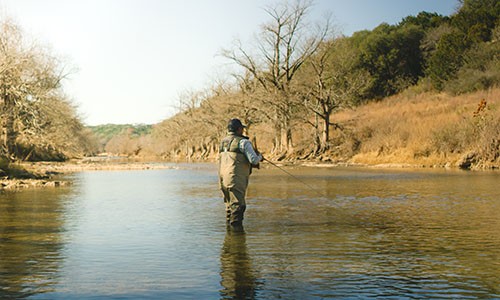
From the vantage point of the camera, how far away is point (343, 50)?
62469 mm

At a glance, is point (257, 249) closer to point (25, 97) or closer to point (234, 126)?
point (234, 126)

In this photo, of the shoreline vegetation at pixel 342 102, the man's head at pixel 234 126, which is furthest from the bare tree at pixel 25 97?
the man's head at pixel 234 126

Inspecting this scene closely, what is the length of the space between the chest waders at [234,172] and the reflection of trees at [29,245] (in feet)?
9.27

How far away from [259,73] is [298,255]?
148 feet

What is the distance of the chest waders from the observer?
984 centimetres

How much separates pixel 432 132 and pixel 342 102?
39.3 feet

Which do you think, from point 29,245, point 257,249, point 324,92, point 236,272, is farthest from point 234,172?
point 324,92

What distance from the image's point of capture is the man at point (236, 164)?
9.82m

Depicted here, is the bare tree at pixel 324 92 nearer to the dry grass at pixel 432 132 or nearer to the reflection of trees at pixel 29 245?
the dry grass at pixel 432 132

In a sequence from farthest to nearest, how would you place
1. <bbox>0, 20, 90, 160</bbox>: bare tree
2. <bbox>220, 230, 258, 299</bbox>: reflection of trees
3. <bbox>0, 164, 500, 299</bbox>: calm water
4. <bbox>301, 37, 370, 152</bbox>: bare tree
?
<bbox>301, 37, 370, 152</bbox>: bare tree, <bbox>0, 20, 90, 160</bbox>: bare tree, <bbox>0, 164, 500, 299</bbox>: calm water, <bbox>220, 230, 258, 299</bbox>: reflection of trees

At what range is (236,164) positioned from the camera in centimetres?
990

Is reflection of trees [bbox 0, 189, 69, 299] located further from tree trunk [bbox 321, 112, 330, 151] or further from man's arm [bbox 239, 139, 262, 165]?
tree trunk [bbox 321, 112, 330, 151]

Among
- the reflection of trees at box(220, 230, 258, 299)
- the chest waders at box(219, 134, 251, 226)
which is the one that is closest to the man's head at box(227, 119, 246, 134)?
the chest waders at box(219, 134, 251, 226)

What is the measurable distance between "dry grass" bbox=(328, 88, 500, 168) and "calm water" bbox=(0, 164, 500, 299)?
645 inches
